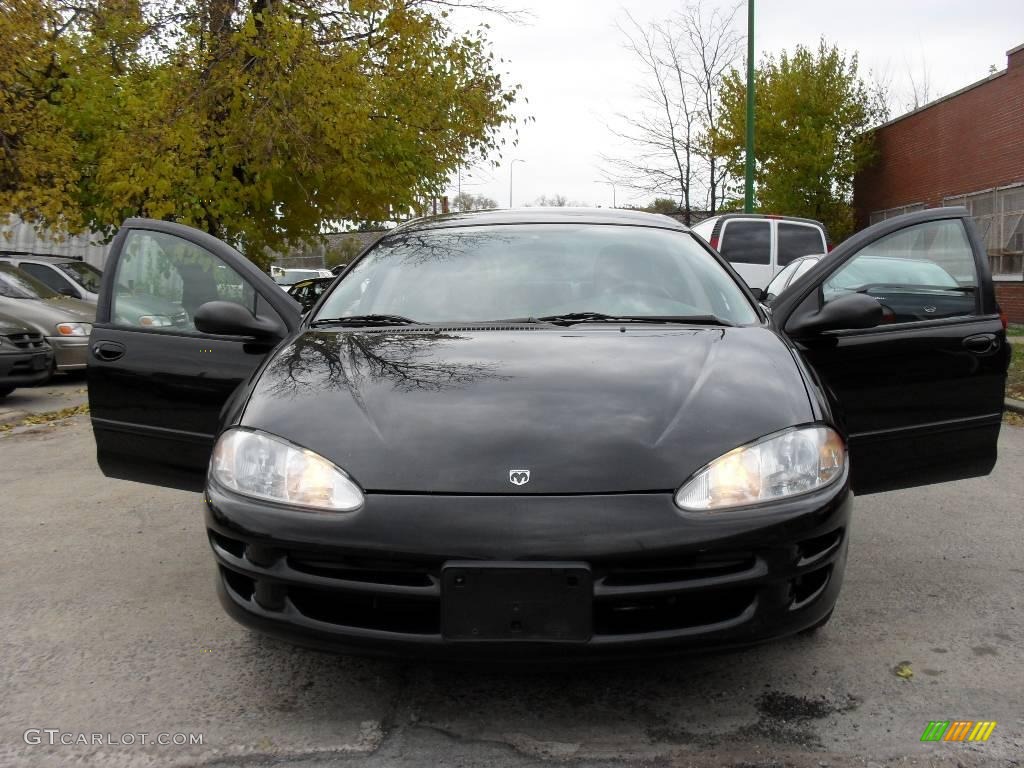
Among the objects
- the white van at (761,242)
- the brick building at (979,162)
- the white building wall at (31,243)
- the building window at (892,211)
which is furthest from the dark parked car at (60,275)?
the building window at (892,211)

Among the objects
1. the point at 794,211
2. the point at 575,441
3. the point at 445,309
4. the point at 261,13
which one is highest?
the point at 261,13

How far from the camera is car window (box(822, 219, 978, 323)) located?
155 inches

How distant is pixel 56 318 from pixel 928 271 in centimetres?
1030

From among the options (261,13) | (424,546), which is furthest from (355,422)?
(261,13)

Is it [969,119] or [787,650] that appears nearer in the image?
[787,650]

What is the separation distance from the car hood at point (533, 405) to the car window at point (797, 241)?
1297 cm

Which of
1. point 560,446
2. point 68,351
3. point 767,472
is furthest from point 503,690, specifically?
point 68,351

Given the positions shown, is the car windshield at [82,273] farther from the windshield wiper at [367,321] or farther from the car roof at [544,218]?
the windshield wiper at [367,321]

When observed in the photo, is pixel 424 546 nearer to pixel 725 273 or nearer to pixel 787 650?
pixel 787 650

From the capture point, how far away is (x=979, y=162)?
66.4 ft

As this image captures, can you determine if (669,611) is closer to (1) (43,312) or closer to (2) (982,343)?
(2) (982,343)

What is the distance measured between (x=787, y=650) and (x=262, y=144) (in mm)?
9812

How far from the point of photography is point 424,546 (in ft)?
7.76

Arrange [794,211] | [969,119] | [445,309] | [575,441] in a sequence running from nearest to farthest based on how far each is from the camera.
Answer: [575,441] → [445,309] → [969,119] → [794,211]
